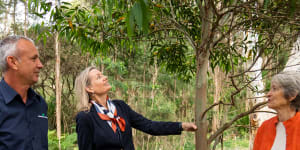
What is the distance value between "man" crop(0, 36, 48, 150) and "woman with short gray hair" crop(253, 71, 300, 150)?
5.15 ft

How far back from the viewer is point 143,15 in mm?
736

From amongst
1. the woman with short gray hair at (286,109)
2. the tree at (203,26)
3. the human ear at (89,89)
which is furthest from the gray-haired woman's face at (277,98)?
the human ear at (89,89)

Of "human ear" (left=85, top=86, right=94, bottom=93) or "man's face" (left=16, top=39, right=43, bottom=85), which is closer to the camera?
"man's face" (left=16, top=39, right=43, bottom=85)

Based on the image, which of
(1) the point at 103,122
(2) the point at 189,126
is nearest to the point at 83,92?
(1) the point at 103,122

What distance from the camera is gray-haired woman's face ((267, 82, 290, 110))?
6.08 ft

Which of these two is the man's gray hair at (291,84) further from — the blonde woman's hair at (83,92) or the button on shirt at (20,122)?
the button on shirt at (20,122)

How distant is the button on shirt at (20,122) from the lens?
134 cm

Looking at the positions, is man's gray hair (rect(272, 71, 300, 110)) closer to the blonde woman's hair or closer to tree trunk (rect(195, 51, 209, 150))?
tree trunk (rect(195, 51, 209, 150))

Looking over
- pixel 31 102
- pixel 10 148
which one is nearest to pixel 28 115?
pixel 31 102

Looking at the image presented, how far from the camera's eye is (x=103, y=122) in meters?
2.03

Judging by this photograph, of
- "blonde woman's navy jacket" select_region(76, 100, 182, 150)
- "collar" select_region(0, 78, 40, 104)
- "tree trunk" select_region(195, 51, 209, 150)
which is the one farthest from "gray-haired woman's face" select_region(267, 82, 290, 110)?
"collar" select_region(0, 78, 40, 104)

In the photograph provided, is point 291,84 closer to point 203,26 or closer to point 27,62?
point 203,26

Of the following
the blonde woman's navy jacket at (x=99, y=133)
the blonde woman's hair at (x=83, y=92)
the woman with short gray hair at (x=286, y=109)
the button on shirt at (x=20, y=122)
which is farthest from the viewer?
the blonde woman's hair at (x=83, y=92)

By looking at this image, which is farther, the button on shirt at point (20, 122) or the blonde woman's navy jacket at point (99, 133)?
the blonde woman's navy jacket at point (99, 133)
